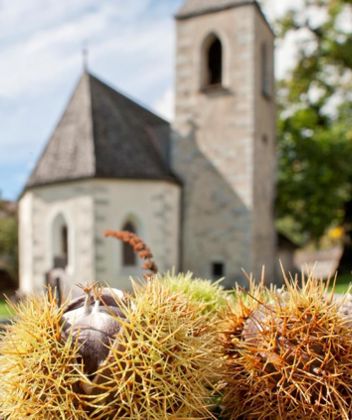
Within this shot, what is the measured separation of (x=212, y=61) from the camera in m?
18.7

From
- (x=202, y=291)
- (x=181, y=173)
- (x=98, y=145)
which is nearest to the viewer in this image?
(x=202, y=291)

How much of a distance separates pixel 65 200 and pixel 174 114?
16.4 ft

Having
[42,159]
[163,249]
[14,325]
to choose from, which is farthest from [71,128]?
[14,325]

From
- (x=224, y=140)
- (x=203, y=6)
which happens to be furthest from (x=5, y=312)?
(x=203, y=6)

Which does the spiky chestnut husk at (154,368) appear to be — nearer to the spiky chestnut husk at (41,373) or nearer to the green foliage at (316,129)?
the spiky chestnut husk at (41,373)

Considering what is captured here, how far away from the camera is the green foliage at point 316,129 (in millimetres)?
19359

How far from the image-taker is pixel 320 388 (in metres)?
1.78

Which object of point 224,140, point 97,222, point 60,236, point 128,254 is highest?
point 224,140

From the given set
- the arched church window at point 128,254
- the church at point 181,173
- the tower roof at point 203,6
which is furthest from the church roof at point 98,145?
the tower roof at point 203,6

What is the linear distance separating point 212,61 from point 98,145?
5.51 meters

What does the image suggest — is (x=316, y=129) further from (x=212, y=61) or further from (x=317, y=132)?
(x=212, y=61)

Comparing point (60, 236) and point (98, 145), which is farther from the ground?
point (98, 145)

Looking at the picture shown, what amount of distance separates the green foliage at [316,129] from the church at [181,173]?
1578 millimetres

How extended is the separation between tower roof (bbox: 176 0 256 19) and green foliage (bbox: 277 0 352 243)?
508cm
